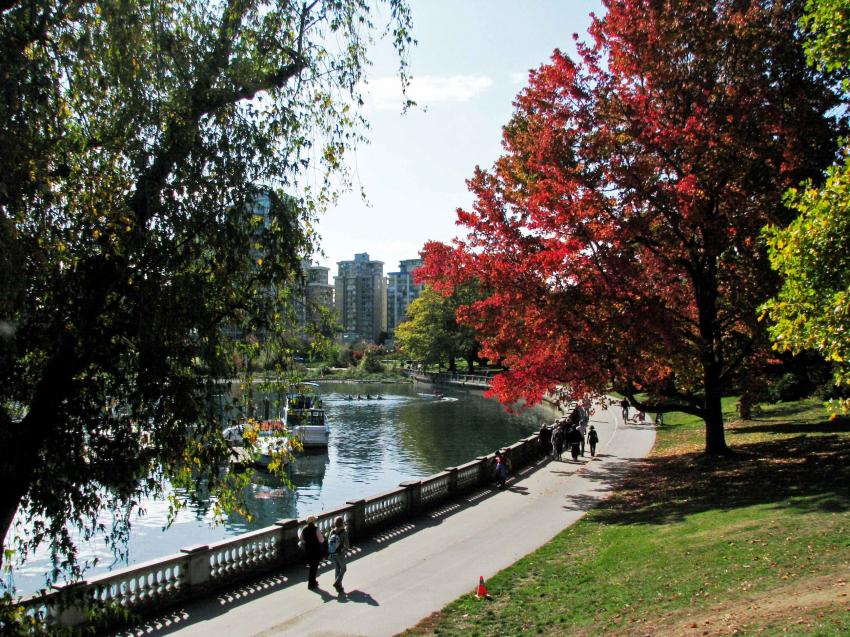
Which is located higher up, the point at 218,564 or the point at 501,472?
the point at 218,564

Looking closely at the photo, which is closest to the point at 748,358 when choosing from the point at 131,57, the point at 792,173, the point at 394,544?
the point at 792,173

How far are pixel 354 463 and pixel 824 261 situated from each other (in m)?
29.7

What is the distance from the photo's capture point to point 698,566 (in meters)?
11.6

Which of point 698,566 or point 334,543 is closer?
point 698,566

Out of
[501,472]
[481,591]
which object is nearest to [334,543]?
[481,591]

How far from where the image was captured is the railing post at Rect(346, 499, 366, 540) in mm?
16484

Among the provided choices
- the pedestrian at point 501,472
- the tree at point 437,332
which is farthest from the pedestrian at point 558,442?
the tree at point 437,332

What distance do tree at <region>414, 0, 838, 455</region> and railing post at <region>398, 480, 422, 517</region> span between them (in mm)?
4238

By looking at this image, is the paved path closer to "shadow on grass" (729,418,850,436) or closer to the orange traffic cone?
the orange traffic cone

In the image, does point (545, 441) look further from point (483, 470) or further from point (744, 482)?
point (744, 482)

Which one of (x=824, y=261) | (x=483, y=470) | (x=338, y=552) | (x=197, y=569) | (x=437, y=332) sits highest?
(x=824, y=261)

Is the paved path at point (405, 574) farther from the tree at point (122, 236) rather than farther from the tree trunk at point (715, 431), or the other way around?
the tree at point (122, 236)

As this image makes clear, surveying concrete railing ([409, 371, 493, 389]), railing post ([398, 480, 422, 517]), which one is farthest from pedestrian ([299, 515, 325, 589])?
concrete railing ([409, 371, 493, 389])

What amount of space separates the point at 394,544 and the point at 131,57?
41.5 ft
